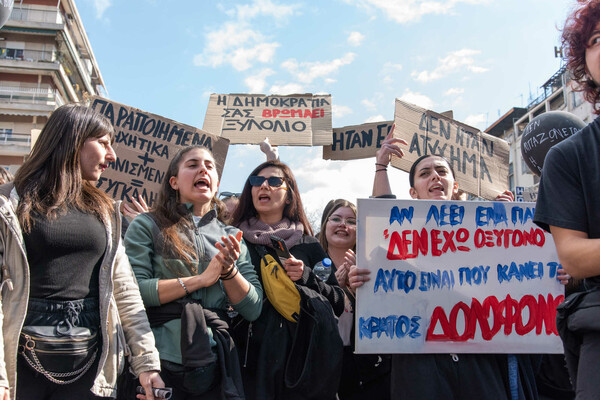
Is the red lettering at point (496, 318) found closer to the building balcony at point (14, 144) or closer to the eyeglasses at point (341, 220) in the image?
the eyeglasses at point (341, 220)

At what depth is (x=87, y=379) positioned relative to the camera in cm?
189

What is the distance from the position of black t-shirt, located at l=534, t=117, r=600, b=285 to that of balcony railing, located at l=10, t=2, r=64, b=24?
39.4 m

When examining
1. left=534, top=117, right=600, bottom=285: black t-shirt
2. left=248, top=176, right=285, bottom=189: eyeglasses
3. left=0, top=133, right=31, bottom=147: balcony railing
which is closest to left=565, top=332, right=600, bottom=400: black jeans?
left=534, top=117, right=600, bottom=285: black t-shirt

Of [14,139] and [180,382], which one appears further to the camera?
[14,139]

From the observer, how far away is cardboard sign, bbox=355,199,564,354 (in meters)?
2.53

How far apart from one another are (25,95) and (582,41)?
3762 cm

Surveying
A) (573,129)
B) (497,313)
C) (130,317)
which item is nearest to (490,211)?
(497,313)

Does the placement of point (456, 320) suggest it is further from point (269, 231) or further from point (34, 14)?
point (34, 14)

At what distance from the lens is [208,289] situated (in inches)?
93.7

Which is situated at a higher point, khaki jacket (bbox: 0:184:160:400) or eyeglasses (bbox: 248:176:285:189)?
eyeglasses (bbox: 248:176:285:189)

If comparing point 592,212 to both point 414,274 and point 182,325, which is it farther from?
point 182,325

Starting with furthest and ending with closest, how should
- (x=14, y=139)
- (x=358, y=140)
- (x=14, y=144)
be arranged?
(x=14, y=139), (x=14, y=144), (x=358, y=140)

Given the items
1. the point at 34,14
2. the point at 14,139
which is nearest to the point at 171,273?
the point at 14,139

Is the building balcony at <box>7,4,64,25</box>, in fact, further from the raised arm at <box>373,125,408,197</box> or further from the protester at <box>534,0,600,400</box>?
the protester at <box>534,0,600,400</box>
